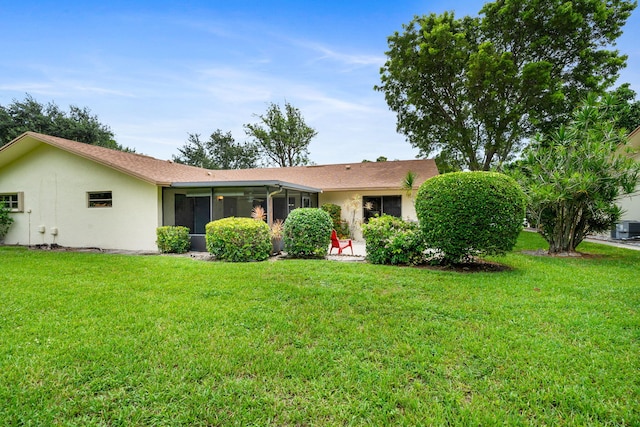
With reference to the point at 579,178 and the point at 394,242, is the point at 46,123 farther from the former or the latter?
the point at 579,178

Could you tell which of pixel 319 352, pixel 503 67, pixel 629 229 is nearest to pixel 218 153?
pixel 503 67

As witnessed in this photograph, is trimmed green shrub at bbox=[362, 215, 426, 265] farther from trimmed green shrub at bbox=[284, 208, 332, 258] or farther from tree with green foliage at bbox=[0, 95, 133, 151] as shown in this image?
tree with green foliage at bbox=[0, 95, 133, 151]

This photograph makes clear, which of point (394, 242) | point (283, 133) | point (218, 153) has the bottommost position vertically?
point (394, 242)

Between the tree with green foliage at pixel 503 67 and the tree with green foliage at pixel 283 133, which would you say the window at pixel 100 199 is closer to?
the tree with green foliage at pixel 503 67

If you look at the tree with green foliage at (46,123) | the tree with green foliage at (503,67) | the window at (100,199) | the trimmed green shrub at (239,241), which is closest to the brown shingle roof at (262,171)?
the window at (100,199)

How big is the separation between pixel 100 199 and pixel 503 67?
59.0ft

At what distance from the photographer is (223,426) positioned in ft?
7.26

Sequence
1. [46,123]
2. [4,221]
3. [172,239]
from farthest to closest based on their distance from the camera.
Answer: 1. [46,123]
2. [4,221]
3. [172,239]

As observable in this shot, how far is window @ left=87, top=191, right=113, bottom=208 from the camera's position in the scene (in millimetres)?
11289

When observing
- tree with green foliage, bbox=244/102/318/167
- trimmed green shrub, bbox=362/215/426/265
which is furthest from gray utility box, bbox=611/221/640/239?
tree with green foliage, bbox=244/102/318/167

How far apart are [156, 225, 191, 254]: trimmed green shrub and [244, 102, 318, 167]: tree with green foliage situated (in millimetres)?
21627

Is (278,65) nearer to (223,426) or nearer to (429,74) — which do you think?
(429,74)

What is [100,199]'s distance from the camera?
1138cm

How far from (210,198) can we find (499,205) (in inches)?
350
